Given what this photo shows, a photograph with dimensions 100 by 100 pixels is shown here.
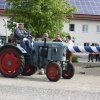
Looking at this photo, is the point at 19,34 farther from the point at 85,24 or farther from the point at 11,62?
the point at 85,24

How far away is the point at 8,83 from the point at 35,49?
2819 millimetres

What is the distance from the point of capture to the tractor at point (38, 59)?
1728cm

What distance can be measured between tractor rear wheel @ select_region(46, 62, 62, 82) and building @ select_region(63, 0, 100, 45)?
48.7 m

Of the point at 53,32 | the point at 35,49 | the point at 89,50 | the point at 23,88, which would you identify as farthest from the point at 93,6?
the point at 23,88

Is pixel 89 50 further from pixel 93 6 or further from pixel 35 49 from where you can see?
pixel 93 6

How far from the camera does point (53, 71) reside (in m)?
17.0

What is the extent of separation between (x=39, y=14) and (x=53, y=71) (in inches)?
768

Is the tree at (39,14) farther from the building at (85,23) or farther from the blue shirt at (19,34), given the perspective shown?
the building at (85,23)

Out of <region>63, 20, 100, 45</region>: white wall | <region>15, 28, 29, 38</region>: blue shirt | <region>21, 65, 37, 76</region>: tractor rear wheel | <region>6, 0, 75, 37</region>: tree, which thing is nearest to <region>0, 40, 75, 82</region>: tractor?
<region>15, 28, 29, 38</region>: blue shirt

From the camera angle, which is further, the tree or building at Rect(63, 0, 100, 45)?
building at Rect(63, 0, 100, 45)

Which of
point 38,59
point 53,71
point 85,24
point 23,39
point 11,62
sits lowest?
point 53,71

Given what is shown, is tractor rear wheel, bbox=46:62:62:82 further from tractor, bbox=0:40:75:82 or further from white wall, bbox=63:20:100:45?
white wall, bbox=63:20:100:45

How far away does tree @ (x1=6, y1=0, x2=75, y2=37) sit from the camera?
36062 millimetres

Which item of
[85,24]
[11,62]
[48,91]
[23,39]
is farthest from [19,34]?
[85,24]
